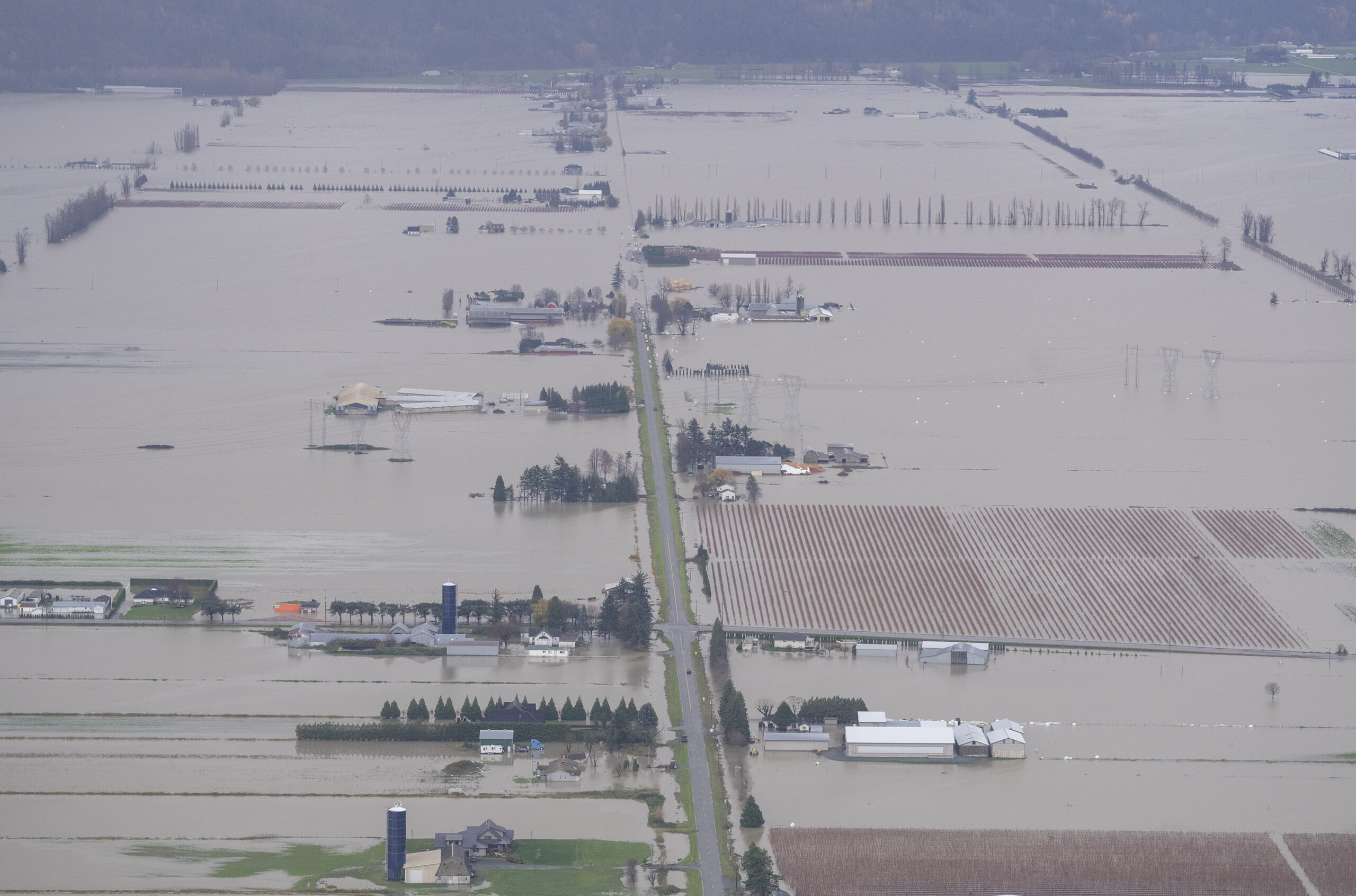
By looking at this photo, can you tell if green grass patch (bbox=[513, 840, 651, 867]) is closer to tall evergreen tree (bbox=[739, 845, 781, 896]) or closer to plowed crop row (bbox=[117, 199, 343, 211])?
tall evergreen tree (bbox=[739, 845, 781, 896])

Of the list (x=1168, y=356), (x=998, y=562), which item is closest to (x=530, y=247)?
(x=1168, y=356)

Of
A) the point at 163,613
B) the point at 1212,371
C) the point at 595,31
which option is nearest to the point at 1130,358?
the point at 1212,371

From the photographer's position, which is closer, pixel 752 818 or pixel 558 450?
pixel 752 818

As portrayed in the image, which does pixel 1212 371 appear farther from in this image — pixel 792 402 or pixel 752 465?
pixel 752 465

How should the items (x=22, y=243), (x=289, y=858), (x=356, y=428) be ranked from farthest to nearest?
(x=22, y=243) < (x=356, y=428) < (x=289, y=858)

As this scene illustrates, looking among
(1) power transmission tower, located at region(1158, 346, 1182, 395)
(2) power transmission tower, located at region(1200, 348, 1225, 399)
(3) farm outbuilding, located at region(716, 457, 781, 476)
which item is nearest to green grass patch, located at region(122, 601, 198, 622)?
(3) farm outbuilding, located at region(716, 457, 781, 476)

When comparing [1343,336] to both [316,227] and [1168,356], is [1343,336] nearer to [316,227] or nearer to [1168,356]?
[1168,356]

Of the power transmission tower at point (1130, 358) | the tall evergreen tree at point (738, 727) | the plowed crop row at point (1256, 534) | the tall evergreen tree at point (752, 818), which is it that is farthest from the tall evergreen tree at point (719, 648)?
the power transmission tower at point (1130, 358)
